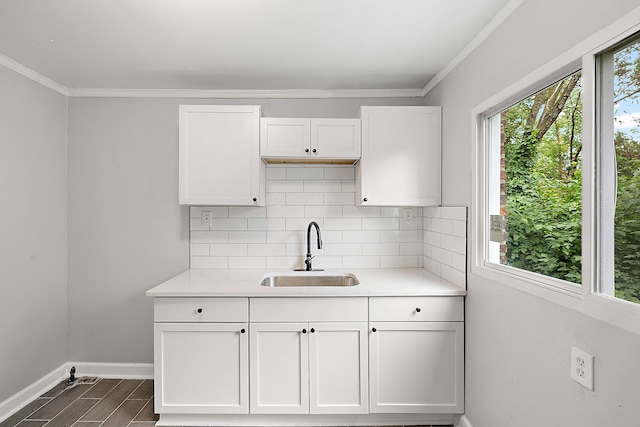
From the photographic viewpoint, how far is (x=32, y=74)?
8.33ft

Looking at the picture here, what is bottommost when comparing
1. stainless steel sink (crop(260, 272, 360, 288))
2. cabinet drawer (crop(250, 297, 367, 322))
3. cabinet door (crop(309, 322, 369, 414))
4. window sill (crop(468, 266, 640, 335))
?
cabinet door (crop(309, 322, 369, 414))

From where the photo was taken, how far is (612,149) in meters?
1.20

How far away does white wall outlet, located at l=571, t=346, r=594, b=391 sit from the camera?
4.00ft

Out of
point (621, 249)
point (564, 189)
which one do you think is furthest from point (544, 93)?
point (621, 249)

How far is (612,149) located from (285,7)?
4.84ft

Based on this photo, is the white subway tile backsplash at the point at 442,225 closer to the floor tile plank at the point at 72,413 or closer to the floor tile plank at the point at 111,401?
the floor tile plank at the point at 111,401

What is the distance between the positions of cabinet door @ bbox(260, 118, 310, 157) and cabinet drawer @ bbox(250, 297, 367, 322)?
103cm

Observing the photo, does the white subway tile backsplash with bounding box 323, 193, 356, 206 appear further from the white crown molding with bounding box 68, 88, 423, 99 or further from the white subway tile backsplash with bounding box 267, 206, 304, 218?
the white crown molding with bounding box 68, 88, 423, 99

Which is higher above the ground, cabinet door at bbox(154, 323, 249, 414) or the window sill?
the window sill

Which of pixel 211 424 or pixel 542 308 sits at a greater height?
pixel 542 308

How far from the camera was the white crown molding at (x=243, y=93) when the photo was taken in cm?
288

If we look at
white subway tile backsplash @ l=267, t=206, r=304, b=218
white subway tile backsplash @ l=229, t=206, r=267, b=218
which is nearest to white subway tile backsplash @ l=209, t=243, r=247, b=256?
white subway tile backsplash @ l=229, t=206, r=267, b=218

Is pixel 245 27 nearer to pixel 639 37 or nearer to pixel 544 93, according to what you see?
pixel 544 93

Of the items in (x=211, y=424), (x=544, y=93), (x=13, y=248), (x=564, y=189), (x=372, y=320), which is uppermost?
(x=544, y=93)
